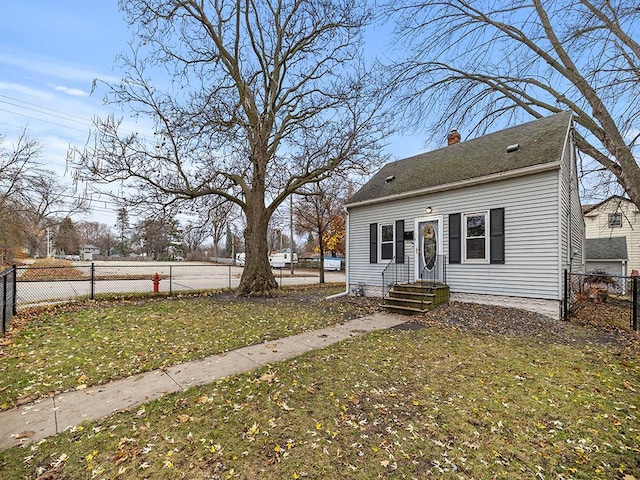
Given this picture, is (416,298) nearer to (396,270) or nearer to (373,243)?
(396,270)

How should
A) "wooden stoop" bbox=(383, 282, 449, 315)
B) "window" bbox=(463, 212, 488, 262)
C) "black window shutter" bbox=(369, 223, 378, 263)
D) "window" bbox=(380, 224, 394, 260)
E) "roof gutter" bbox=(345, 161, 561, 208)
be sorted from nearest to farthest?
"roof gutter" bbox=(345, 161, 561, 208) → "wooden stoop" bbox=(383, 282, 449, 315) → "window" bbox=(463, 212, 488, 262) → "window" bbox=(380, 224, 394, 260) → "black window shutter" bbox=(369, 223, 378, 263)

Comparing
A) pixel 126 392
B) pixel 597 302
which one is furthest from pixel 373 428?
pixel 597 302

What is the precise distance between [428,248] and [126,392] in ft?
29.1

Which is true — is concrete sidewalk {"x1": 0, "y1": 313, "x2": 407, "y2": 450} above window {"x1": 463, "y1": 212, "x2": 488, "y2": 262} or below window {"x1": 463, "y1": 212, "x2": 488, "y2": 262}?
below

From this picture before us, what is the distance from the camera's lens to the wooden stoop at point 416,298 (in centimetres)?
827

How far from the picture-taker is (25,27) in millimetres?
7012

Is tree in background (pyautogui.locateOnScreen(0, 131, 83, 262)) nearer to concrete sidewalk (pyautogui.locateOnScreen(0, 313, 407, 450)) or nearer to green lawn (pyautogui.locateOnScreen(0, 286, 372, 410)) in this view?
green lawn (pyautogui.locateOnScreen(0, 286, 372, 410))

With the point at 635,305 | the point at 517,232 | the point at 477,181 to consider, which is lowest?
the point at 635,305

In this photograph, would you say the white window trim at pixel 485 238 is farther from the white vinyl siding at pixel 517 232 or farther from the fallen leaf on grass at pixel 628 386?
the fallen leaf on grass at pixel 628 386

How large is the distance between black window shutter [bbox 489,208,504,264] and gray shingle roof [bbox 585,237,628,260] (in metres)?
16.3

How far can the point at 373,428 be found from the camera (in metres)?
2.91

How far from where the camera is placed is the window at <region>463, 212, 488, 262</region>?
29.0 ft

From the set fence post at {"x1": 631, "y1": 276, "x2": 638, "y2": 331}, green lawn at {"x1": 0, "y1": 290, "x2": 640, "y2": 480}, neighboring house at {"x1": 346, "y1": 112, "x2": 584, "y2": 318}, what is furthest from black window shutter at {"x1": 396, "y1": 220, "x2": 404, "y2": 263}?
green lawn at {"x1": 0, "y1": 290, "x2": 640, "y2": 480}

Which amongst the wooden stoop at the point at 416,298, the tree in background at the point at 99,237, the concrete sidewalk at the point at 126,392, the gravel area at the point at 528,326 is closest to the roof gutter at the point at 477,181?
the wooden stoop at the point at 416,298
